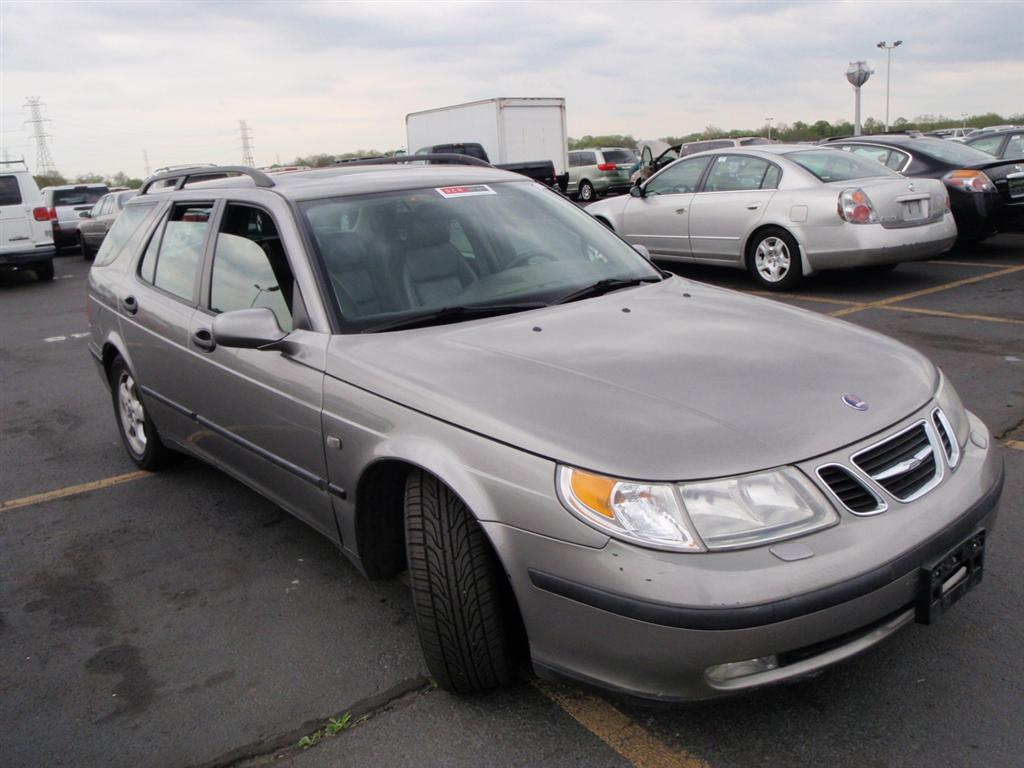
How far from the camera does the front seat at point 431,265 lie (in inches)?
131

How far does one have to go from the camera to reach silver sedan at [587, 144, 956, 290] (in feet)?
27.5

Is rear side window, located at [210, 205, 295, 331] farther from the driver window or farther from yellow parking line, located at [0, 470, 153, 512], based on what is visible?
the driver window

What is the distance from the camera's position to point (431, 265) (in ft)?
11.3

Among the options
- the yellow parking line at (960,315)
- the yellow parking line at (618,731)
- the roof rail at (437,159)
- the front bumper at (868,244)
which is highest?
the roof rail at (437,159)

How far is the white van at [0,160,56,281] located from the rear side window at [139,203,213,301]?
1179 centimetres

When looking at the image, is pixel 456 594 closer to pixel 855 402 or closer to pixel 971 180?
pixel 855 402

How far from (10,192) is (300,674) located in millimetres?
14585

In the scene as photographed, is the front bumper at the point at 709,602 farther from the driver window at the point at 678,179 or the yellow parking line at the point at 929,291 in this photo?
the driver window at the point at 678,179

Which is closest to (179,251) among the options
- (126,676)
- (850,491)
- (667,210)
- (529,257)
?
(529,257)

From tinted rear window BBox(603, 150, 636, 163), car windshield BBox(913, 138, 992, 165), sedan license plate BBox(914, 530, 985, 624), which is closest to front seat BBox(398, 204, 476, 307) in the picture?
sedan license plate BBox(914, 530, 985, 624)

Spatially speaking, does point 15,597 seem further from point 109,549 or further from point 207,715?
point 207,715

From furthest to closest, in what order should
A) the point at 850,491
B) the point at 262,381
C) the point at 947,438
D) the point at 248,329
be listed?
the point at 262,381 → the point at 248,329 → the point at 947,438 → the point at 850,491

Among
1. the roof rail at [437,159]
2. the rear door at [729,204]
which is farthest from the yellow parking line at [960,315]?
the roof rail at [437,159]

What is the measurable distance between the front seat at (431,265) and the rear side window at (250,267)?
1.46 ft
